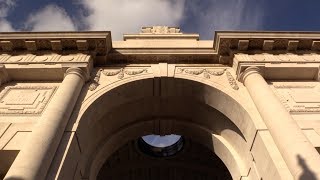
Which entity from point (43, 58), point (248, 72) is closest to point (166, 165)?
point (248, 72)

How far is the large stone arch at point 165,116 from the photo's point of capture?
1216 cm

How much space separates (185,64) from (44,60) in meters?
5.66

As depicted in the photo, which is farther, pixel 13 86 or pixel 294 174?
pixel 13 86

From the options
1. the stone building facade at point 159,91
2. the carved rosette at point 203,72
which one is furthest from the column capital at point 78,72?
the carved rosette at point 203,72

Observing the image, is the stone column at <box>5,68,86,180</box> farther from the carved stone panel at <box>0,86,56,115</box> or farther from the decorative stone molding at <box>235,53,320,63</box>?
the decorative stone molding at <box>235,53,320,63</box>

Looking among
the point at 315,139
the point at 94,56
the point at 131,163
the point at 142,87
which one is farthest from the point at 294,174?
the point at 131,163

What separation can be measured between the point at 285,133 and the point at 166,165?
38.1ft

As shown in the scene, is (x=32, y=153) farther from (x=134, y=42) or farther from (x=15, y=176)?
(x=134, y=42)

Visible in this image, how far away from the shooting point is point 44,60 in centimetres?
1351

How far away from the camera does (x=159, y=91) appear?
1383 cm

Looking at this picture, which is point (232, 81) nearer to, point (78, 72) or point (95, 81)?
point (95, 81)

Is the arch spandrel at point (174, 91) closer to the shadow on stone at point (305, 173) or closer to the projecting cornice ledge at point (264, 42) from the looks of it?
the projecting cornice ledge at point (264, 42)

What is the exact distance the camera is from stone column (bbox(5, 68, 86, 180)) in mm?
8422

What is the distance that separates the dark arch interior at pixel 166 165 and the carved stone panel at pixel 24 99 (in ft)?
25.4
